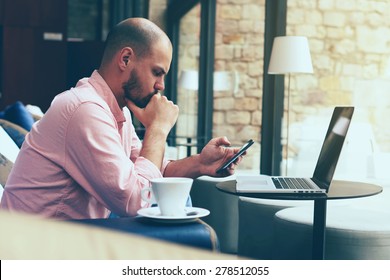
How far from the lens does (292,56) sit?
11.8 feet

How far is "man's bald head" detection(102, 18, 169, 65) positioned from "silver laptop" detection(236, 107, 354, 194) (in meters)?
0.49

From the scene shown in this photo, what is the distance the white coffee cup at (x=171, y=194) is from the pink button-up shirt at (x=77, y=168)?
0.15m

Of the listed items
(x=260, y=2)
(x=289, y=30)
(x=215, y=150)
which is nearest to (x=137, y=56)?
(x=215, y=150)

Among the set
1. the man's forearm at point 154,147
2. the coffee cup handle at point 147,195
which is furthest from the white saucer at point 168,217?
the man's forearm at point 154,147

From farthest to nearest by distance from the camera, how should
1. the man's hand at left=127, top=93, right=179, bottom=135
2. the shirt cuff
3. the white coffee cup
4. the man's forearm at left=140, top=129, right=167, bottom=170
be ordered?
the man's hand at left=127, top=93, right=179, bottom=135 < the man's forearm at left=140, top=129, right=167, bottom=170 < the shirt cuff < the white coffee cup

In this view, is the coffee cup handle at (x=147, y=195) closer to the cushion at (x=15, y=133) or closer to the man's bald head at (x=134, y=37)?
the man's bald head at (x=134, y=37)

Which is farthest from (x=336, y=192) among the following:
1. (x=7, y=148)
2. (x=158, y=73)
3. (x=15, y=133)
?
(x=15, y=133)

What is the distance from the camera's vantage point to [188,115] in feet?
22.3

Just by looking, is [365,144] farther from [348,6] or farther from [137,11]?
[137,11]

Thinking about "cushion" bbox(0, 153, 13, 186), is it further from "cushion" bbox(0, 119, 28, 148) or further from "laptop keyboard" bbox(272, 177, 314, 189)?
"laptop keyboard" bbox(272, 177, 314, 189)

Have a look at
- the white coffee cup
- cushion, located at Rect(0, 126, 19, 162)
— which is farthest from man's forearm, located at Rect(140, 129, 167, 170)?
cushion, located at Rect(0, 126, 19, 162)

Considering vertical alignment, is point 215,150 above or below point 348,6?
below

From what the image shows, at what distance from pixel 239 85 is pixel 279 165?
106 centimetres

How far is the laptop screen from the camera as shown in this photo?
1908mm
